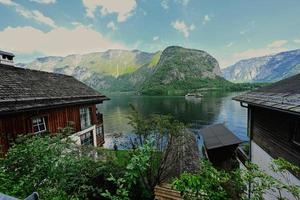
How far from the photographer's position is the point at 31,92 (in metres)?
12.2

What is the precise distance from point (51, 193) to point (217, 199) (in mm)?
4445

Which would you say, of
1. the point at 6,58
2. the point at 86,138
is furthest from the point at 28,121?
the point at 6,58

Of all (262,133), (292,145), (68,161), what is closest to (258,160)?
(262,133)

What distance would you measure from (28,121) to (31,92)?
7.67 ft

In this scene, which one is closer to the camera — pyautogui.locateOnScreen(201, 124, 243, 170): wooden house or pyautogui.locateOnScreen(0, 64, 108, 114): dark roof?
pyautogui.locateOnScreen(0, 64, 108, 114): dark roof

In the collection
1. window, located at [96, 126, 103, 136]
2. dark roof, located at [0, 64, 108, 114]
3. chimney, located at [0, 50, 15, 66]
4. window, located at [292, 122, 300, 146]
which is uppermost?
chimney, located at [0, 50, 15, 66]

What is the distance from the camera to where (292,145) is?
261 inches

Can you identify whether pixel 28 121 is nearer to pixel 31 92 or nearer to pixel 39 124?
pixel 39 124

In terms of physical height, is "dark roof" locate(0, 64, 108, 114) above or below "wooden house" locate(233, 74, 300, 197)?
above

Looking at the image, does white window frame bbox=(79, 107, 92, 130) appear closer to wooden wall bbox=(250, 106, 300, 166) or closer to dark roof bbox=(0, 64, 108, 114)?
dark roof bbox=(0, 64, 108, 114)

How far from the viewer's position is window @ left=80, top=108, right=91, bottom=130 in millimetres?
16947

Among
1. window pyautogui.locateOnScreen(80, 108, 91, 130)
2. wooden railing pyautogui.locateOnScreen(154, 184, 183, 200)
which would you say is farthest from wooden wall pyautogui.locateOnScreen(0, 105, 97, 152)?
wooden railing pyautogui.locateOnScreen(154, 184, 183, 200)

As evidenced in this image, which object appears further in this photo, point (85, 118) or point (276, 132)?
point (85, 118)

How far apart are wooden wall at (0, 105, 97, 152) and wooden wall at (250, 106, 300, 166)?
10682 mm
